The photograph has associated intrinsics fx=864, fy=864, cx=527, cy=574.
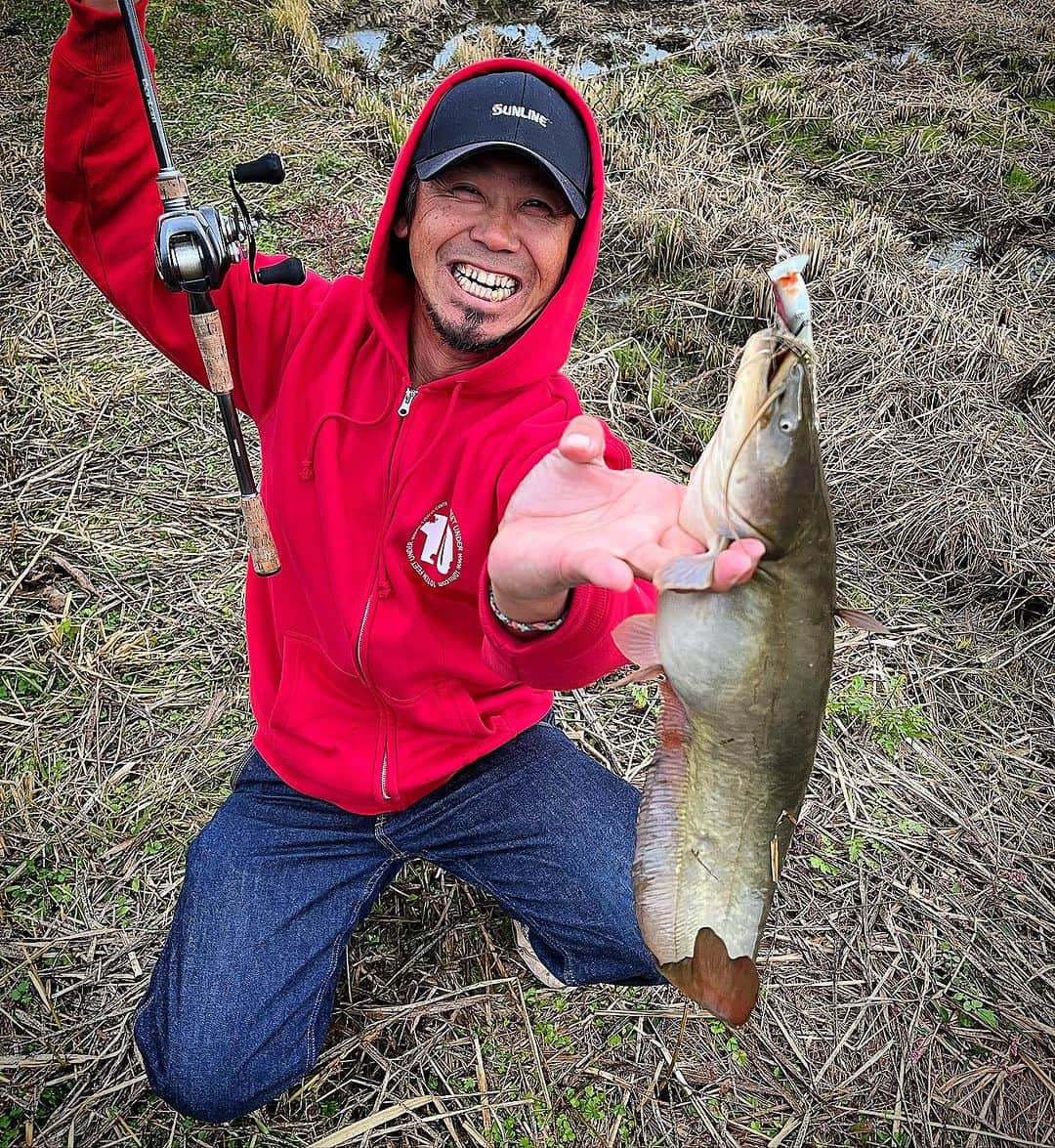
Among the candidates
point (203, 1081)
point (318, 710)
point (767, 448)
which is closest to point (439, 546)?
point (318, 710)

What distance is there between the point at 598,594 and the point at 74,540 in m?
2.52

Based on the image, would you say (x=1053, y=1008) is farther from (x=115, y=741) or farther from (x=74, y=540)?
(x=74, y=540)

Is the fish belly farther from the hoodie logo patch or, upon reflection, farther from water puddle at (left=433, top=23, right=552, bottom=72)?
water puddle at (left=433, top=23, right=552, bottom=72)

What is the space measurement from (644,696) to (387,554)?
1.34 m

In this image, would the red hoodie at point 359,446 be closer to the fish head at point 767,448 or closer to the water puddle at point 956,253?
the fish head at point 767,448

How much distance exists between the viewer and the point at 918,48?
25.9 feet

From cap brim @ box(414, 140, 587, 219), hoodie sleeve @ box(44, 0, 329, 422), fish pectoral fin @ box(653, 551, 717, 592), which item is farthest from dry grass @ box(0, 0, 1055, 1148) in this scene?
cap brim @ box(414, 140, 587, 219)

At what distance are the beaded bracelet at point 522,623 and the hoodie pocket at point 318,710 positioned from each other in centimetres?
69

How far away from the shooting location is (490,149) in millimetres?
2020

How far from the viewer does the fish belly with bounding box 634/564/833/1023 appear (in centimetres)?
154

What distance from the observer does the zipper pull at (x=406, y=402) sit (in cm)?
220

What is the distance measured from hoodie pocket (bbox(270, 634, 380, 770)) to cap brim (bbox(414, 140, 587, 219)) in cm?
126

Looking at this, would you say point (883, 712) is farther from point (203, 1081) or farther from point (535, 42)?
point (535, 42)

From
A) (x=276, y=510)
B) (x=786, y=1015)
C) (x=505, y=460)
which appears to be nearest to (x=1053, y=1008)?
(x=786, y=1015)
